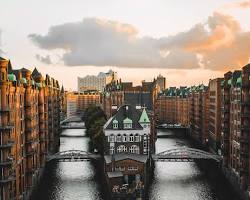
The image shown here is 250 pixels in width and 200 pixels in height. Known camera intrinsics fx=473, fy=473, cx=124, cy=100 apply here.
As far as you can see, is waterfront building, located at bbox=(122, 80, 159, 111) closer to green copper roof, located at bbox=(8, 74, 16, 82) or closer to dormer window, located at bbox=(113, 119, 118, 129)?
dormer window, located at bbox=(113, 119, 118, 129)

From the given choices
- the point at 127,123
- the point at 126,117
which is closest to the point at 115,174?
the point at 127,123

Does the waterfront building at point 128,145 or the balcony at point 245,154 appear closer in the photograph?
the balcony at point 245,154

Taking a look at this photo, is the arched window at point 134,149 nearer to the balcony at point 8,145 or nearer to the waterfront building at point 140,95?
the balcony at point 8,145

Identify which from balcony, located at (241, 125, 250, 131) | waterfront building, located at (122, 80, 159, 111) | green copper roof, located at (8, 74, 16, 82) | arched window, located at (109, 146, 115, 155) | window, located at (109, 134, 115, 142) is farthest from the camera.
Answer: waterfront building, located at (122, 80, 159, 111)

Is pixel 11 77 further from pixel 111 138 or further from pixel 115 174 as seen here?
pixel 111 138

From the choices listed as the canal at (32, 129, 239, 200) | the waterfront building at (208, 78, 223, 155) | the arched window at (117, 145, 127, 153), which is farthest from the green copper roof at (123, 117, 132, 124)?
the waterfront building at (208, 78, 223, 155)

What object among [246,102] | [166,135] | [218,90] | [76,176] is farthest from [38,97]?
[166,135]

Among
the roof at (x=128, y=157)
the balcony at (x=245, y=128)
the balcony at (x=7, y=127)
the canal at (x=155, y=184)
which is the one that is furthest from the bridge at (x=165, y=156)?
the balcony at (x=7, y=127)
